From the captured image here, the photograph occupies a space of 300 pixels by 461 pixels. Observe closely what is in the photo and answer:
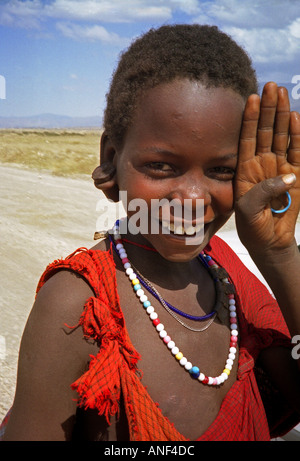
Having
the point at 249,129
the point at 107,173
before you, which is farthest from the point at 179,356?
the point at 249,129

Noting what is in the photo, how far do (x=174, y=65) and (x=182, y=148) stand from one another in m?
0.23

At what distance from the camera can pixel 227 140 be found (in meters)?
1.34

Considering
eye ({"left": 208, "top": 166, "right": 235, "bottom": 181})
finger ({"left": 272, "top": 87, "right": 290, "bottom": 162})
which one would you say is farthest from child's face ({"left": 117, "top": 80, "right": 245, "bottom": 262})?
finger ({"left": 272, "top": 87, "right": 290, "bottom": 162})

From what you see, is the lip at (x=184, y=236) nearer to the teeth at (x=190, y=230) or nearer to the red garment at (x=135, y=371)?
the teeth at (x=190, y=230)

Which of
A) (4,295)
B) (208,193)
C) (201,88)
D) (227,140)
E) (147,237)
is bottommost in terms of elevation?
(4,295)

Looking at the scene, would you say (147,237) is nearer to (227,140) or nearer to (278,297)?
(227,140)

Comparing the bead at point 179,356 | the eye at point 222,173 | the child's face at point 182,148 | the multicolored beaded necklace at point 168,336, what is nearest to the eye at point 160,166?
the child's face at point 182,148

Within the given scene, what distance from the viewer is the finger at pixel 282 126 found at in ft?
4.54

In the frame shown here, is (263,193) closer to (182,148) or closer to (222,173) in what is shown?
(222,173)

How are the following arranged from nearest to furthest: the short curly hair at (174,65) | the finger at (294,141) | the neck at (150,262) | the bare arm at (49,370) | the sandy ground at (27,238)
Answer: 1. the bare arm at (49,370)
2. the short curly hair at (174,65)
3. the finger at (294,141)
4. the neck at (150,262)
5. the sandy ground at (27,238)

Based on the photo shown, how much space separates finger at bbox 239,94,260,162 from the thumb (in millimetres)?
100

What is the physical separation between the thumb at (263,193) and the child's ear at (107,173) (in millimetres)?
401
